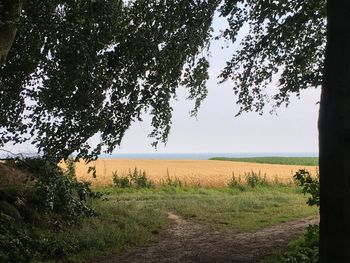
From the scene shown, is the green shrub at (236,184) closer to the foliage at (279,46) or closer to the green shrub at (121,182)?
the green shrub at (121,182)

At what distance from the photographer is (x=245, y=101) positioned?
9.75 m

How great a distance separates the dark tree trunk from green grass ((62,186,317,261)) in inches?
236

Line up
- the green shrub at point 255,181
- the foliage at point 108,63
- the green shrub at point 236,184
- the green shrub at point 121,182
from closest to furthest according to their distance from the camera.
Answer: the foliage at point 108,63 < the green shrub at point 121,182 < the green shrub at point 236,184 < the green shrub at point 255,181

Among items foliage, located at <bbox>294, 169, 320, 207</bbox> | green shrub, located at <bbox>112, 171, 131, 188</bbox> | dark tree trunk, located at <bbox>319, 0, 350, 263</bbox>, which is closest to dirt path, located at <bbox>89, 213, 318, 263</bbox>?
foliage, located at <bbox>294, 169, 320, 207</bbox>

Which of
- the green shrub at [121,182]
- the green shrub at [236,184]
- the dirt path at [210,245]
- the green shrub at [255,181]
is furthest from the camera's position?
the green shrub at [255,181]

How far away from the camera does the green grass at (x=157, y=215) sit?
9.99 meters

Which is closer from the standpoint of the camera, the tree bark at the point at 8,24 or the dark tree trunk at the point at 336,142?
the dark tree trunk at the point at 336,142

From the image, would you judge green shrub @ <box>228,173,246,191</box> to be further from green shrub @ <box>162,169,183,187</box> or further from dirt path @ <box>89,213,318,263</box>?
dirt path @ <box>89,213,318,263</box>

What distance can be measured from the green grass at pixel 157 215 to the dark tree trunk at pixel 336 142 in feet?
19.7

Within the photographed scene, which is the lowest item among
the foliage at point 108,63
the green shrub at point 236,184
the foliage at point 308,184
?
the green shrub at point 236,184

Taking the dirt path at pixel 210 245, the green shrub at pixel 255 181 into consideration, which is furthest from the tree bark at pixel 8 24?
the green shrub at pixel 255 181

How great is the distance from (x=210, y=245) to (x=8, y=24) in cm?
657

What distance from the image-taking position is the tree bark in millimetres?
7240

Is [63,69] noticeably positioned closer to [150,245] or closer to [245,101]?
[245,101]
